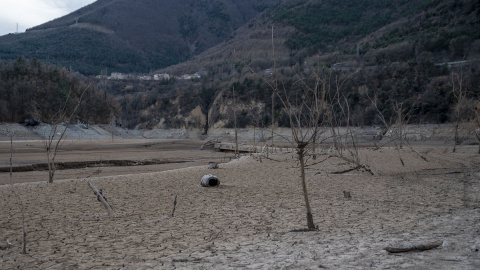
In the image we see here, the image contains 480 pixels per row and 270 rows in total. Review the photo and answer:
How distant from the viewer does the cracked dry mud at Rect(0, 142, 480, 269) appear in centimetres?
438

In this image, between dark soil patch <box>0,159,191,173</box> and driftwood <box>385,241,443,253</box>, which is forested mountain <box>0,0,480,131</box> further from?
dark soil patch <box>0,159,191,173</box>

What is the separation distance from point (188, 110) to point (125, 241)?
4899 centimetres

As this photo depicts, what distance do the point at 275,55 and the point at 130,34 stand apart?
75712 mm

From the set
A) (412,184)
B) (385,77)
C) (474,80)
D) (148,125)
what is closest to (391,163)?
(412,184)

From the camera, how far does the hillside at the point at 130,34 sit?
87.6 m

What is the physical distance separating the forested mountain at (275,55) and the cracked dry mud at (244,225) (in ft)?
7.31

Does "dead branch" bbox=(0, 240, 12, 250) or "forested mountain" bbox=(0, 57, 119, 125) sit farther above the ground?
"forested mountain" bbox=(0, 57, 119, 125)

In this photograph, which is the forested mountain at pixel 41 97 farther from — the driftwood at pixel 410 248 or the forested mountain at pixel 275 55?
the driftwood at pixel 410 248

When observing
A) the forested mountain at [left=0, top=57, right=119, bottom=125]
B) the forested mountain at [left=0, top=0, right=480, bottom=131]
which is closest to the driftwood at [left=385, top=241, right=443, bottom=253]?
the forested mountain at [left=0, top=0, right=480, bottom=131]

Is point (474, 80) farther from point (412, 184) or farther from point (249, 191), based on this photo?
point (249, 191)

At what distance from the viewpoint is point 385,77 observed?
42.6 metres

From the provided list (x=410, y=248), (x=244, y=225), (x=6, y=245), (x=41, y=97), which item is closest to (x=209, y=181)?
(x=244, y=225)

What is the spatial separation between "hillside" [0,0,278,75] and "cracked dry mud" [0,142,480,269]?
259 feet

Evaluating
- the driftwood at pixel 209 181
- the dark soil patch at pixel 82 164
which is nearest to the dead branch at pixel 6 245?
the driftwood at pixel 209 181
